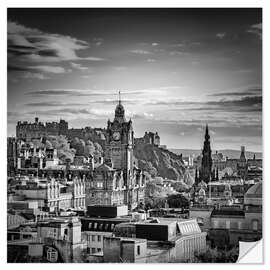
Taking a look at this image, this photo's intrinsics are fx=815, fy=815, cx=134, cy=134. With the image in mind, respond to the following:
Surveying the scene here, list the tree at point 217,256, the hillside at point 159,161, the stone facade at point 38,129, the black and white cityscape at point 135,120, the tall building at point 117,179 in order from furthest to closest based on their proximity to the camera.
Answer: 1. the tall building at point 117,179
2. the hillside at point 159,161
3. the stone facade at point 38,129
4. the black and white cityscape at point 135,120
5. the tree at point 217,256

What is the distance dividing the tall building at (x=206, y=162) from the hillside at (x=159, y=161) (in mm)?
236

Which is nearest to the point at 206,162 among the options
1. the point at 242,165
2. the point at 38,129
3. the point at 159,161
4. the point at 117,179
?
the point at 242,165

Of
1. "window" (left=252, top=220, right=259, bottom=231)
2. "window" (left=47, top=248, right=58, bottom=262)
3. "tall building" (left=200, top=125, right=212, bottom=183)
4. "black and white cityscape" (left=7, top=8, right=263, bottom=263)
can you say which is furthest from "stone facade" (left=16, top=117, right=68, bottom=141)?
"window" (left=252, top=220, right=259, bottom=231)

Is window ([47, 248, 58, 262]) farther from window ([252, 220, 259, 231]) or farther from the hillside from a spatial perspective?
window ([252, 220, 259, 231])

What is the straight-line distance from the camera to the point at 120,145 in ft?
31.3

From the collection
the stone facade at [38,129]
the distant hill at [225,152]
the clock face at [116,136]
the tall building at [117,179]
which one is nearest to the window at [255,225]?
the distant hill at [225,152]

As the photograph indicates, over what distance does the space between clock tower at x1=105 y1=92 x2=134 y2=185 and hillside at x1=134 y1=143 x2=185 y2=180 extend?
0.35 ft

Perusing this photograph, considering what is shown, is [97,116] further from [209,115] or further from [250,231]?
[250,231]

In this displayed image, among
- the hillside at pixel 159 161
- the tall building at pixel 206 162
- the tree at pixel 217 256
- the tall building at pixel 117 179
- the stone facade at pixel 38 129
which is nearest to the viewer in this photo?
the tree at pixel 217 256

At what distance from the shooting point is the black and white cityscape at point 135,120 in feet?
29.4

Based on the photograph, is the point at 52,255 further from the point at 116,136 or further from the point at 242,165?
the point at 242,165

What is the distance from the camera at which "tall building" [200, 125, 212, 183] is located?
9.23 meters

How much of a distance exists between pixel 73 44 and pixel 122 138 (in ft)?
4.10

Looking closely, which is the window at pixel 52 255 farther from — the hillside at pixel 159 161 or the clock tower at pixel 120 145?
the hillside at pixel 159 161
